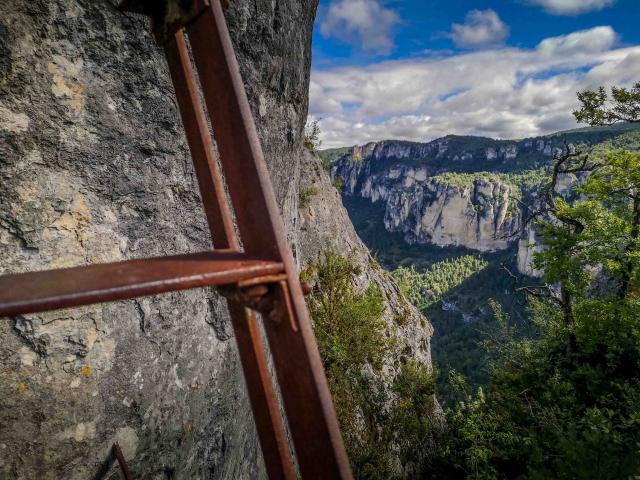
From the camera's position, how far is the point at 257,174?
1.27 m

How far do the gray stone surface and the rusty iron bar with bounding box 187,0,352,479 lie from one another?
5.82 feet

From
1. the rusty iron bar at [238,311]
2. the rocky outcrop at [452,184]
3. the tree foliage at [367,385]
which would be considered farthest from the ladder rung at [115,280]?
the rocky outcrop at [452,184]


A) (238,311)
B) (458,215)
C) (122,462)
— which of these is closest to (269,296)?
(238,311)

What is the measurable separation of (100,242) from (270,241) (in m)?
2.20

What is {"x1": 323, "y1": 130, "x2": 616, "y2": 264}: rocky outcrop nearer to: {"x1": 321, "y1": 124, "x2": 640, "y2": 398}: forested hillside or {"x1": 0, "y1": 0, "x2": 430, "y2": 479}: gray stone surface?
{"x1": 321, "y1": 124, "x2": 640, "y2": 398}: forested hillside

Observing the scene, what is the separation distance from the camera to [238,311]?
1.48 metres

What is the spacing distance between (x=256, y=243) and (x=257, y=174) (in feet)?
0.81

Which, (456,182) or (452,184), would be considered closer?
(452,184)

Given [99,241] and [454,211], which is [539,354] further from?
[454,211]

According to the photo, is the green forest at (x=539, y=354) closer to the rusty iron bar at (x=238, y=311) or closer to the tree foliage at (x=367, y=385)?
the tree foliage at (x=367, y=385)

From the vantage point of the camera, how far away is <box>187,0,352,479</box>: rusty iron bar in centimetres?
111

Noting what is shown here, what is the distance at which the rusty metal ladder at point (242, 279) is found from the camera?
1034mm

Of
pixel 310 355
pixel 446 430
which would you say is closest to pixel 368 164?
pixel 446 430

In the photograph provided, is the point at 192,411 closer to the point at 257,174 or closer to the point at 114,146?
the point at 114,146
